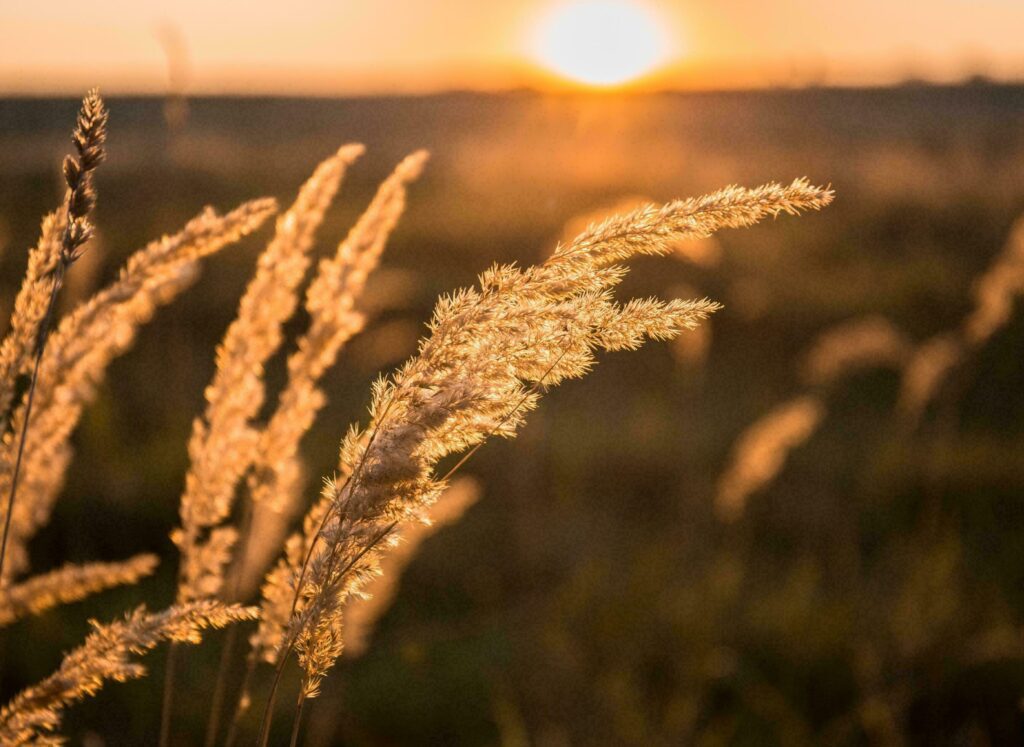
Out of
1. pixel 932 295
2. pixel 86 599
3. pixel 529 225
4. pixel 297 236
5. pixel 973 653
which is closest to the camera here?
pixel 297 236

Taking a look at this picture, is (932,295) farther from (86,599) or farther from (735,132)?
(735,132)

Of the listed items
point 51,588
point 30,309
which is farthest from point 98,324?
point 51,588

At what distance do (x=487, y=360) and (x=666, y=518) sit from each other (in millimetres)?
Result: 5186

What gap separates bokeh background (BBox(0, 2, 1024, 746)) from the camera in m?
3.83

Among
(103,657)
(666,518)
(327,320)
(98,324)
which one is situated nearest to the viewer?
(103,657)

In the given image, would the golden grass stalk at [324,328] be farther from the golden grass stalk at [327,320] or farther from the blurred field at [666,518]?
the blurred field at [666,518]

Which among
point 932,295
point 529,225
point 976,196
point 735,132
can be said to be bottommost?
point 932,295

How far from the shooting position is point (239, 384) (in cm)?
157

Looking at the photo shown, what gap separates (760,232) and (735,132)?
120 ft

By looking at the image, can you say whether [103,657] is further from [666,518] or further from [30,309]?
[666,518]

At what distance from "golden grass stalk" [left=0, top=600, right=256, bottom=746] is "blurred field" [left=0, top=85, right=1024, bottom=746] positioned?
1716 millimetres

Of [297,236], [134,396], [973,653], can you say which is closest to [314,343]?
[297,236]

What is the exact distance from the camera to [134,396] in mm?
7109

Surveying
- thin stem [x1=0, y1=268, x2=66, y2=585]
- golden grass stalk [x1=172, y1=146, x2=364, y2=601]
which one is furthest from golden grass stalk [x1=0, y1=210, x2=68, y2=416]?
golden grass stalk [x1=172, y1=146, x2=364, y2=601]
